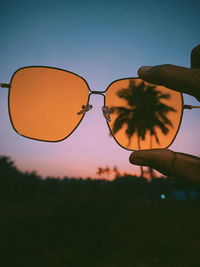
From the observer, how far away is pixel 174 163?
44 cm

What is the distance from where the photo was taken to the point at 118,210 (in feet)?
74.3

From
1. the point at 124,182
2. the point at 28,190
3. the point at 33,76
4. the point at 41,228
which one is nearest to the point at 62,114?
the point at 33,76

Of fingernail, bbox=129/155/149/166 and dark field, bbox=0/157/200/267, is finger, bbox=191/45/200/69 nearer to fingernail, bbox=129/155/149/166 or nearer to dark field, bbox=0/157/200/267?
fingernail, bbox=129/155/149/166

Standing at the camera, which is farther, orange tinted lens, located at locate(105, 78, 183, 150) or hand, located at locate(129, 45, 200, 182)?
orange tinted lens, located at locate(105, 78, 183, 150)

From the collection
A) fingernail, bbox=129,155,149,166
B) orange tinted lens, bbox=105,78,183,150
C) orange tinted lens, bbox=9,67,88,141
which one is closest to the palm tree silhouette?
orange tinted lens, bbox=105,78,183,150

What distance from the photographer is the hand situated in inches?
16.6

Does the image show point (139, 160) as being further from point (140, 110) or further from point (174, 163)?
point (140, 110)

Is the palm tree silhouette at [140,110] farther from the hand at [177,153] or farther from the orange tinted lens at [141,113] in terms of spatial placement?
the hand at [177,153]

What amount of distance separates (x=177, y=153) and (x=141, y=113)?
2.39ft

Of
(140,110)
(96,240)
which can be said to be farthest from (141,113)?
(96,240)

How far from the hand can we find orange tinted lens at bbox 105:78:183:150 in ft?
1.90

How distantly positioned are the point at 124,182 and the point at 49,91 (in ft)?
106

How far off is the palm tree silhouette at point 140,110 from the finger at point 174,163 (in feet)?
1.97

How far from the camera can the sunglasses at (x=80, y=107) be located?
3.50 ft
